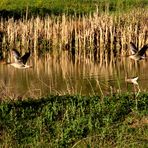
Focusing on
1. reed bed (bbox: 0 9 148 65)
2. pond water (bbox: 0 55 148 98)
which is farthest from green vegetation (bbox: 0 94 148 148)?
reed bed (bbox: 0 9 148 65)

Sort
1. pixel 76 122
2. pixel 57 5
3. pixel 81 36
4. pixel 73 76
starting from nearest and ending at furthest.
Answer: pixel 76 122, pixel 73 76, pixel 81 36, pixel 57 5

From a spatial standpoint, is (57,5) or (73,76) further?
(57,5)

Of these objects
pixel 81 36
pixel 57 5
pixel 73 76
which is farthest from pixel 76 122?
pixel 57 5

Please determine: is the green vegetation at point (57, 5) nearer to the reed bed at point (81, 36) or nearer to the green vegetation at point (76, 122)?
the reed bed at point (81, 36)

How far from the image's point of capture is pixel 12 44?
24016mm

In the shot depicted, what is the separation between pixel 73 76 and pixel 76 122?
10.3 meters

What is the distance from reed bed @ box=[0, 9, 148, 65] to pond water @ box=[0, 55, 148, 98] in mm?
883

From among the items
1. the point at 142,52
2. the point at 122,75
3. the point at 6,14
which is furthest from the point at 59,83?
the point at 6,14

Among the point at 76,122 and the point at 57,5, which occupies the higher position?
the point at 57,5

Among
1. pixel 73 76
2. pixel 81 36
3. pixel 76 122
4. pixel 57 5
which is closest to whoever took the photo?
pixel 76 122

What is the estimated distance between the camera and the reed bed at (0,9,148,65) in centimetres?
2284

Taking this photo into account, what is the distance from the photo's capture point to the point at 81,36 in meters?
23.5

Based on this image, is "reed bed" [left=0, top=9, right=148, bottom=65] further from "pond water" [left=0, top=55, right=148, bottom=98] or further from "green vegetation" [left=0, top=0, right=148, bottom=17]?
"green vegetation" [left=0, top=0, right=148, bottom=17]

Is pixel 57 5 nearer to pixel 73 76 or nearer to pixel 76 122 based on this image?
pixel 73 76
